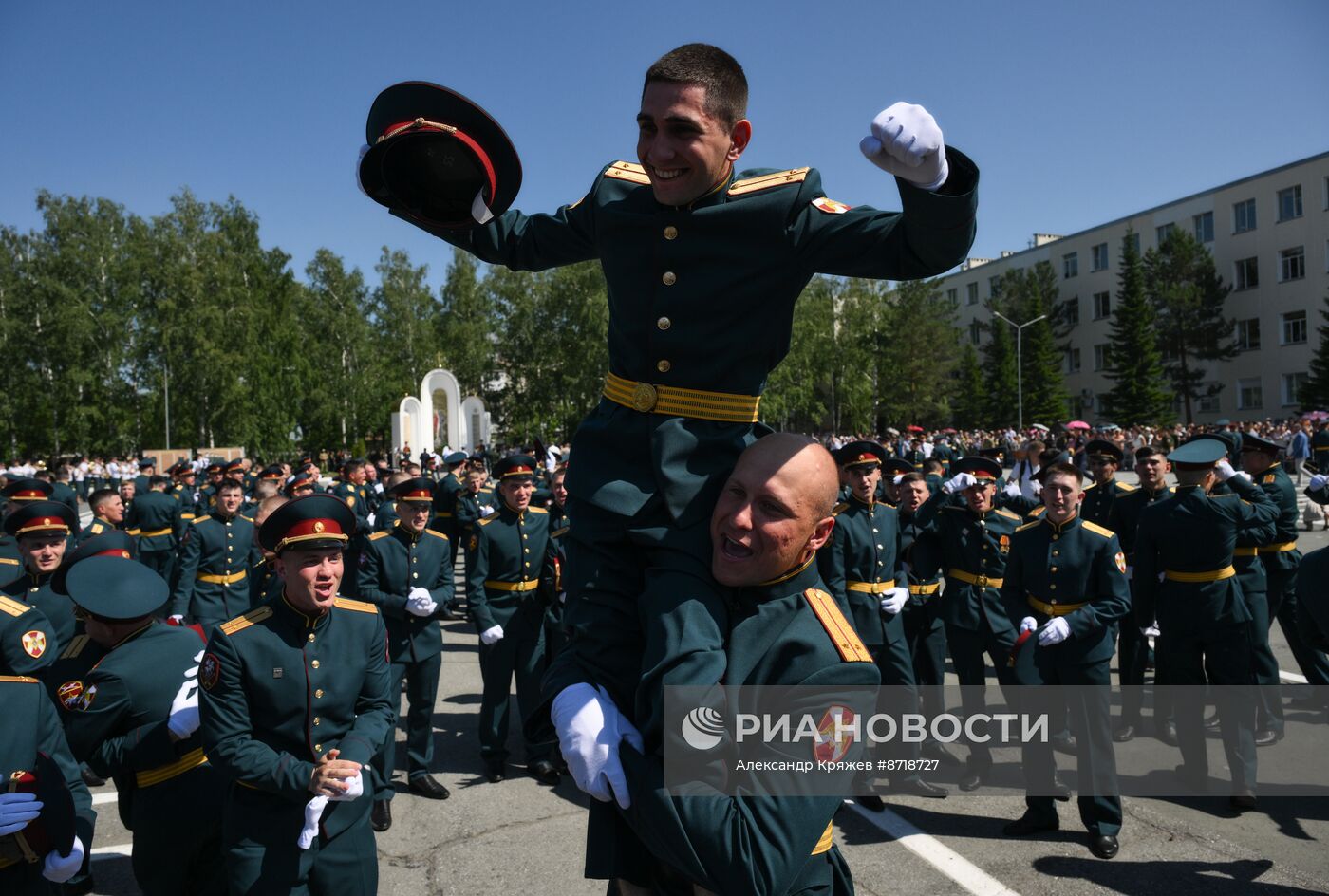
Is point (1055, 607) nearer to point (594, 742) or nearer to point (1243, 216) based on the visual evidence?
point (594, 742)

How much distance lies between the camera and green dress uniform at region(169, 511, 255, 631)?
33.6ft

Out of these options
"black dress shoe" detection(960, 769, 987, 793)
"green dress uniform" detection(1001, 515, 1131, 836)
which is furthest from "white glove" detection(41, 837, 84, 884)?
"black dress shoe" detection(960, 769, 987, 793)

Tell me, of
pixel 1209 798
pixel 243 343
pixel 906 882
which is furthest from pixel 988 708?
pixel 243 343

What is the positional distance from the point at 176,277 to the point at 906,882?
4845cm

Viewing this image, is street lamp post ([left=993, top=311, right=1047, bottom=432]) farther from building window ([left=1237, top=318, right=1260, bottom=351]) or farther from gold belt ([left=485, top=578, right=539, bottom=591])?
gold belt ([left=485, top=578, right=539, bottom=591])

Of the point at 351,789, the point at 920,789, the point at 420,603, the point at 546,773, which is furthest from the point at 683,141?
the point at 546,773

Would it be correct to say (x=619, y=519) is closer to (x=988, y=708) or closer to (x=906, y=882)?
(x=906, y=882)

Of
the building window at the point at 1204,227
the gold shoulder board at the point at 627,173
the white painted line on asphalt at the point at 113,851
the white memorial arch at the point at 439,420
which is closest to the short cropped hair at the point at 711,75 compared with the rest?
the gold shoulder board at the point at 627,173

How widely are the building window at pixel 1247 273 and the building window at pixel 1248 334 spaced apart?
7.00 feet

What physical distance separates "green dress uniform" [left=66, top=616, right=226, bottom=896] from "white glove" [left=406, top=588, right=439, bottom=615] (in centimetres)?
309

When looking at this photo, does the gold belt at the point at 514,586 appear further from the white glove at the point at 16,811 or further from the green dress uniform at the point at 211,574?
the white glove at the point at 16,811

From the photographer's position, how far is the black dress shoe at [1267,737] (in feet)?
25.7

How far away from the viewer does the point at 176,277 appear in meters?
45.2

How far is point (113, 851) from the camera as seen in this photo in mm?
6109
